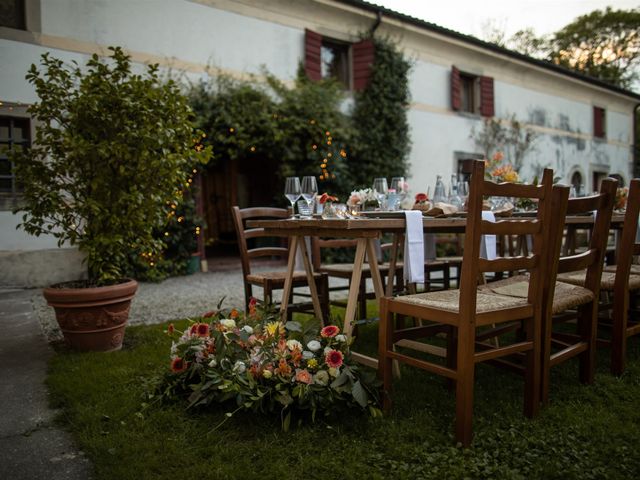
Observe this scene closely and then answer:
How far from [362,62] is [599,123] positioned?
988 centimetres

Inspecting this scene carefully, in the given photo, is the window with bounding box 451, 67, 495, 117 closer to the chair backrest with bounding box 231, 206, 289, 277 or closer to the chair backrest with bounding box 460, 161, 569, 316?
the chair backrest with bounding box 231, 206, 289, 277

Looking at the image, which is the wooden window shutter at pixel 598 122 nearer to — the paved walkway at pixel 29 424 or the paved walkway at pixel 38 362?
the paved walkway at pixel 38 362

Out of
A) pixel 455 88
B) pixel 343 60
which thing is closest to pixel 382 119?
pixel 343 60

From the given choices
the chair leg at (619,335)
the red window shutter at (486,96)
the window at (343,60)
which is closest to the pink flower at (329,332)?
the chair leg at (619,335)

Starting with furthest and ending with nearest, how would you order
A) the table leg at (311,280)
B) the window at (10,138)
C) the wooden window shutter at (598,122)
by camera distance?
the wooden window shutter at (598,122), the window at (10,138), the table leg at (311,280)

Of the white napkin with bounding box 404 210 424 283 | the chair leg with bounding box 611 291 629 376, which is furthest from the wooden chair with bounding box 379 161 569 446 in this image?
the chair leg with bounding box 611 291 629 376

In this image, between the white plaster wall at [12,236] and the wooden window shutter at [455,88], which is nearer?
the white plaster wall at [12,236]

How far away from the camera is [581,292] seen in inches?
98.0

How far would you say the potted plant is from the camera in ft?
10.6

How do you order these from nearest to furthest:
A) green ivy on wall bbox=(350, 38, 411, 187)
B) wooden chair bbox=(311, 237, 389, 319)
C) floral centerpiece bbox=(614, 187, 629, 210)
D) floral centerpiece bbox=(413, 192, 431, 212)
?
floral centerpiece bbox=(413, 192, 431, 212)
wooden chair bbox=(311, 237, 389, 319)
floral centerpiece bbox=(614, 187, 629, 210)
green ivy on wall bbox=(350, 38, 411, 187)

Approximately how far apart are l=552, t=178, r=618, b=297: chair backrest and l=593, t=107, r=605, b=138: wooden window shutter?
14.9m

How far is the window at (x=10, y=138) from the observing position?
620 centimetres

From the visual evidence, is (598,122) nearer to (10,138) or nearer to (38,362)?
(10,138)

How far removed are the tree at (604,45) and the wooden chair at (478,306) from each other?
23363 millimetres
